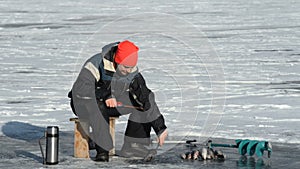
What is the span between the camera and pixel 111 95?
23.4ft

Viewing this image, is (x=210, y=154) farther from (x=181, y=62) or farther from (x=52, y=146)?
(x=181, y=62)

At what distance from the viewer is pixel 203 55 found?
19.5 metres

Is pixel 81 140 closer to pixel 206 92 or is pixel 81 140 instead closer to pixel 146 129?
pixel 146 129

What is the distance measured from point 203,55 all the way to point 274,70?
3.76 metres

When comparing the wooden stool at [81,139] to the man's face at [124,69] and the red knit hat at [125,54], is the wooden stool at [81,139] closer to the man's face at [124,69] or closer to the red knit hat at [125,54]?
the man's face at [124,69]

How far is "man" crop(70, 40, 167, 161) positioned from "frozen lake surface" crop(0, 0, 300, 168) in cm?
109

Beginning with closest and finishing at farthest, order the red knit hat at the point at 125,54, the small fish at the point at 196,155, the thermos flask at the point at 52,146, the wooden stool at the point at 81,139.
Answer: the red knit hat at the point at 125,54
the thermos flask at the point at 52,146
the wooden stool at the point at 81,139
the small fish at the point at 196,155

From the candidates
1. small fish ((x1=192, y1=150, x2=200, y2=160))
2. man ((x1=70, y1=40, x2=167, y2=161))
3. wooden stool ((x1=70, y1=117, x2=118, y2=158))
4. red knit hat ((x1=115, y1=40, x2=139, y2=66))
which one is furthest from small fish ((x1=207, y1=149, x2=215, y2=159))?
red knit hat ((x1=115, y1=40, x2=139, y2=66))

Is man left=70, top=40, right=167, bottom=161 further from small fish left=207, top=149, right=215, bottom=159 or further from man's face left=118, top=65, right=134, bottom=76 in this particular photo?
small fish left=207, top=149, right=215, bottom=159

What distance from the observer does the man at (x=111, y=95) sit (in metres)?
7.06

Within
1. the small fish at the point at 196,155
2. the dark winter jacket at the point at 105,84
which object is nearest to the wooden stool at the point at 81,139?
the dark winter jacket at the point at 105,84

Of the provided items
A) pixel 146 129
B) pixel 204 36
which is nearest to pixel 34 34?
pixel 204 36

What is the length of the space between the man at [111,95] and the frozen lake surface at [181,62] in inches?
42.8

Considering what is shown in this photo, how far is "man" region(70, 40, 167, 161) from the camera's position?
23.2 ft
